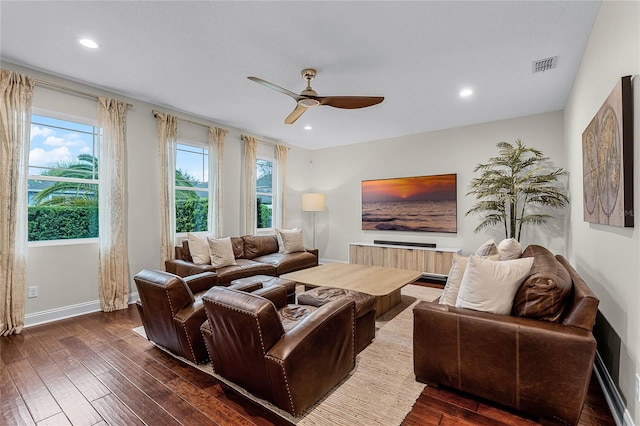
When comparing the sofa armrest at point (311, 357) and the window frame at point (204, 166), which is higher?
the window frame at point (204, 166)

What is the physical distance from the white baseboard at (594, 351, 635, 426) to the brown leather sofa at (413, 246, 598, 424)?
283 mm

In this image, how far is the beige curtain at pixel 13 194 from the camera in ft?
9.70

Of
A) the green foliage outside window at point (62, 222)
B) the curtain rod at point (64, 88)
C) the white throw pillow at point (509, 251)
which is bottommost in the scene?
the white throw pillow at point (509, 251)

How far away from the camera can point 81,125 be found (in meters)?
3.67

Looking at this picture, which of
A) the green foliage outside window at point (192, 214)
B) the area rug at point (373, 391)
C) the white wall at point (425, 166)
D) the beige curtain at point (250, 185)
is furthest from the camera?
the beige curtain at point (250, 185)

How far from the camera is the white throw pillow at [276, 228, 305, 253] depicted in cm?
527

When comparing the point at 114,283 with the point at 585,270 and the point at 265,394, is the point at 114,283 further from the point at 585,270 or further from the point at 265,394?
the point at 585,270

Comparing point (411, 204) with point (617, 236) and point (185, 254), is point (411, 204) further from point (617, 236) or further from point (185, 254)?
point (185, 254)

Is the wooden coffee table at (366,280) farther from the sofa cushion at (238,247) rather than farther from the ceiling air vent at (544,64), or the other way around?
the ceiling air vent at (544,64)

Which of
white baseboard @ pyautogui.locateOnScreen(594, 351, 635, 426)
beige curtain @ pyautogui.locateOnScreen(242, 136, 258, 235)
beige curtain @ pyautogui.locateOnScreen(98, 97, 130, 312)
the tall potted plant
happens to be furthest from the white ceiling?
white baseboard @ pyautogui.locateOnScreen(594, 351, 635, 426)

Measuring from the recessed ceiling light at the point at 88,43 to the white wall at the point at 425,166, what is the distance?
188 inches

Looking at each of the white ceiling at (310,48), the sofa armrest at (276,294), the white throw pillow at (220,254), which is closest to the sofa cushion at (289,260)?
the white throw pillow at (220,254)

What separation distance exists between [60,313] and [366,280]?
3572mm

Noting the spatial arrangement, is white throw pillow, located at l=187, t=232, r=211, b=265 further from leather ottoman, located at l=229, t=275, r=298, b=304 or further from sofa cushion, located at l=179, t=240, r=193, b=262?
leather ottoman, located at l=229, t=275, r=298, b=304
